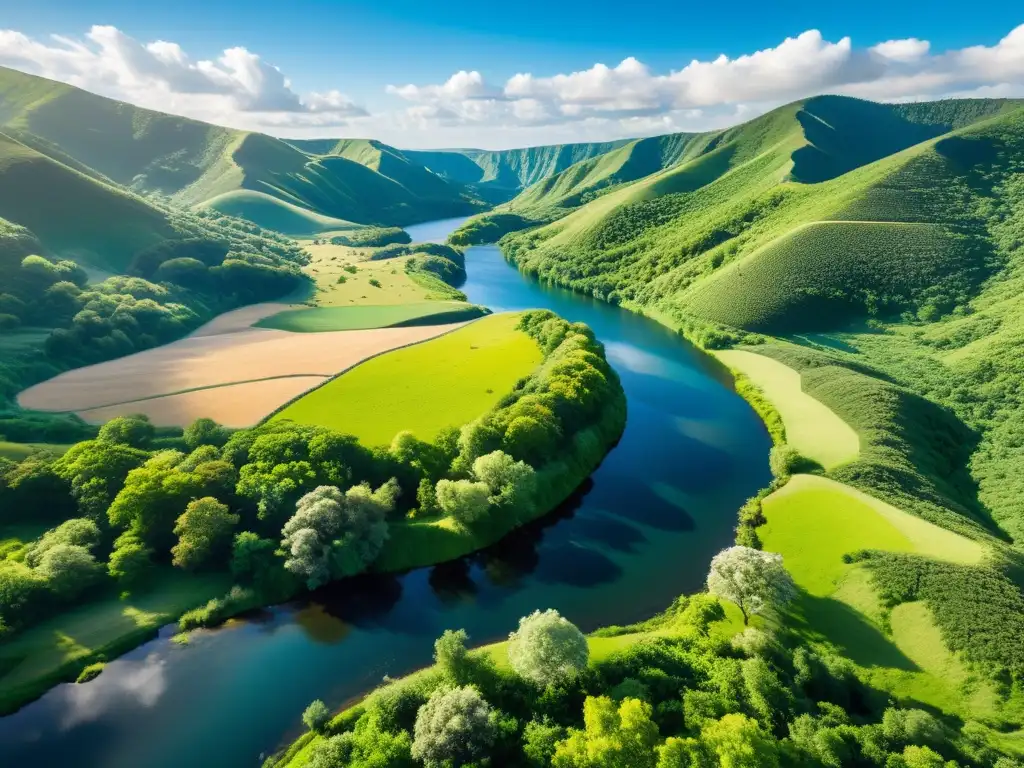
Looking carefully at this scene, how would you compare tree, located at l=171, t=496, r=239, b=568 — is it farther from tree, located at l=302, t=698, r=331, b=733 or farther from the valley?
tree, located at l=302, t=698, r=331, b=733

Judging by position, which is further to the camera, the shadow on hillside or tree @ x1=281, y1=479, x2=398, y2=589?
tree @ x1=281, y1=479, x2=398, y2=589

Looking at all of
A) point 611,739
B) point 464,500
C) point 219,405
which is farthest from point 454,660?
point 219,405

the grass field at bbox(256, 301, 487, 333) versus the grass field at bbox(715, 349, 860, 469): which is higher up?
the grass field at bbox(715, 349, 860, 469)

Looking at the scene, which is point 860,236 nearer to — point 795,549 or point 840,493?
point 840,493

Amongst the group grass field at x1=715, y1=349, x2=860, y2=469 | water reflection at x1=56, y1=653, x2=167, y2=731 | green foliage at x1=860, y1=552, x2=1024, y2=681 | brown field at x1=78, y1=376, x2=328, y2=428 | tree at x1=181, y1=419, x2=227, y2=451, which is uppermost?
green foliage at x1=860, y1=552, x2=1024, y2=681

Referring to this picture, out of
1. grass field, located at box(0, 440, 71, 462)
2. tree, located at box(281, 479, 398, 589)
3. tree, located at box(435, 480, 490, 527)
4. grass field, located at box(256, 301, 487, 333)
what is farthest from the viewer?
grass field, located at box(256, 301, 487, 333)

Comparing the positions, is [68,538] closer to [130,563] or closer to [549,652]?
[130,563]

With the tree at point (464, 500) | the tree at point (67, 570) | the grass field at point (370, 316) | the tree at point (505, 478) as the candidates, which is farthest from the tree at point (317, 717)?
the grass field at point (370, 316)

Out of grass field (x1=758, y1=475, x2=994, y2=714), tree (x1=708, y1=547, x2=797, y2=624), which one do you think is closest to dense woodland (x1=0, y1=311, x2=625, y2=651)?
tree (x1=708, y1=547, x2=797, y2=624)
